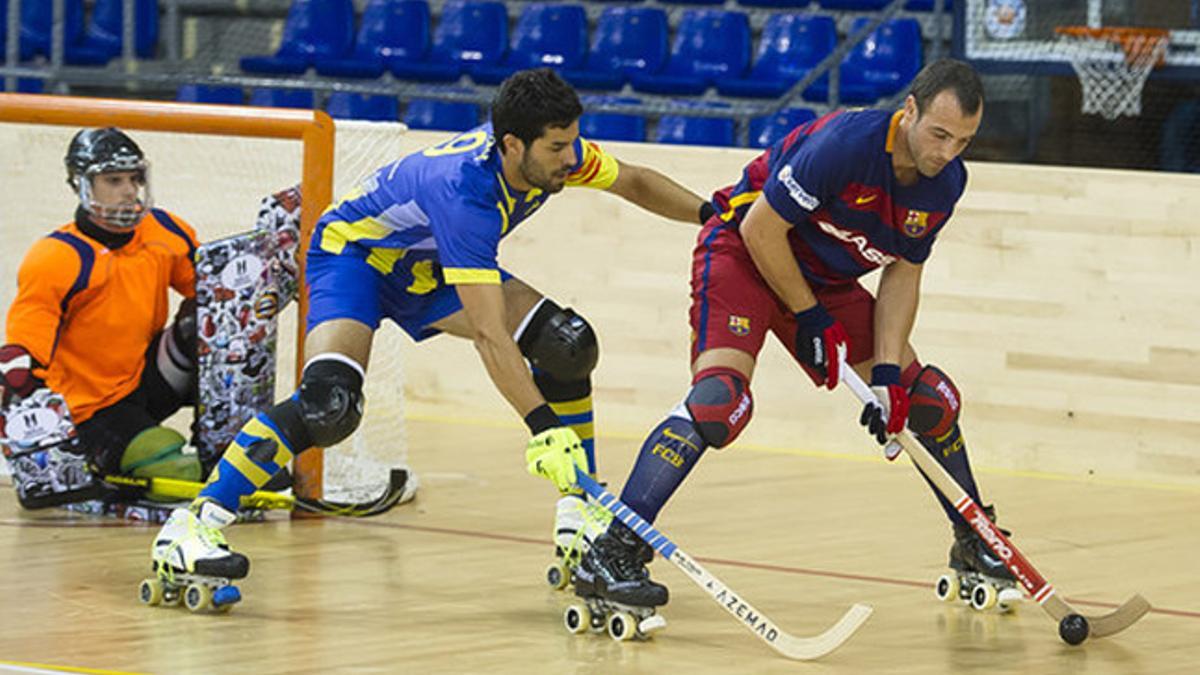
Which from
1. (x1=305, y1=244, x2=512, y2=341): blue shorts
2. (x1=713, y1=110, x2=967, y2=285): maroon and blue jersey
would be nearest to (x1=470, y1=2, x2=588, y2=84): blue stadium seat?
(x1=305, y1=244, x2=512, y2=341): blue shorts

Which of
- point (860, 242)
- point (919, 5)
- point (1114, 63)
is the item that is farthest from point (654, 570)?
point (919, 5)

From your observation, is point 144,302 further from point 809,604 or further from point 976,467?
point 976,467

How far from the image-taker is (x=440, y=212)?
5.28 m

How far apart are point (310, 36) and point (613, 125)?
227 cm

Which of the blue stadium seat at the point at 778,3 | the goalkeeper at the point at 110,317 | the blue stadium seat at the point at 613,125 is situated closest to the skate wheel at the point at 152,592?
the goalkeeper at the point at 110,317

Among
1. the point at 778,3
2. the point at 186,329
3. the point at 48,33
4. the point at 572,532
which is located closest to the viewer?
the point at 572,532

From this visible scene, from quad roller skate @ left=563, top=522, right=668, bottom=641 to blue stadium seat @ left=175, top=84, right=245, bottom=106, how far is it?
6.65m

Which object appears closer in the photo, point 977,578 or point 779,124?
point 977,578

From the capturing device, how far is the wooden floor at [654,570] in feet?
15.8

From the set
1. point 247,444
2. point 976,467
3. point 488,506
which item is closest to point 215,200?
point 488,506

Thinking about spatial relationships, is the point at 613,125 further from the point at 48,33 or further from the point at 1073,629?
the point at 1073,629

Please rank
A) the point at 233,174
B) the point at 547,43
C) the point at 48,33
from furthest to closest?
the point at 48,33
the point at 547,43
the point at 233,174

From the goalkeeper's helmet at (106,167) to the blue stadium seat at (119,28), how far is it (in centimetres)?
589

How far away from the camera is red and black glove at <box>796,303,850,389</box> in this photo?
511 centimetres
